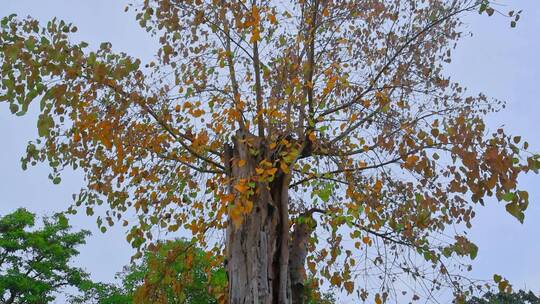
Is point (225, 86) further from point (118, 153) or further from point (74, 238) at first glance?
point (74, 238)

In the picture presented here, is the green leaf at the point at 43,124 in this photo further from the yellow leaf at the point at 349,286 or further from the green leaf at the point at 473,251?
the green leaf at the point at 473,251

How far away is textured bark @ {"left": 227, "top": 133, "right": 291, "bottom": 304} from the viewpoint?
6789 mm

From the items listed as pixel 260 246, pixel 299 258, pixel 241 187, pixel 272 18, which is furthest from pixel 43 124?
pixel 299 258

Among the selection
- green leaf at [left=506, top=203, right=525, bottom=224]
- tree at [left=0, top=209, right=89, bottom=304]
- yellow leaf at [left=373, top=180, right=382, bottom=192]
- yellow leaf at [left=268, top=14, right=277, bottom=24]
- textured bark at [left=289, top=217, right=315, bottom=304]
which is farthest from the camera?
tree at [left=0, top=209, right=89, bottom=304]

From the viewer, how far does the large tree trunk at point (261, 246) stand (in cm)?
680

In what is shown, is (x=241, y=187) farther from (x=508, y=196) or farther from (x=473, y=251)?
(x=473, y=251)

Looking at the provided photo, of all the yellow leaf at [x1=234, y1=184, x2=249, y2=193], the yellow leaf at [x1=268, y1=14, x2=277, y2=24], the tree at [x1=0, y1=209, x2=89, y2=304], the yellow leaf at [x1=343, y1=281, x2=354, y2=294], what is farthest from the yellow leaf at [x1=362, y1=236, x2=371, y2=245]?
the tree at [x1=0, y1=209, x2=89, y2=304]

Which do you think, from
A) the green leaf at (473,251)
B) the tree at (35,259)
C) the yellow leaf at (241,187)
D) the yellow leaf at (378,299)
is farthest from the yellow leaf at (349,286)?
the tree at (35,259)

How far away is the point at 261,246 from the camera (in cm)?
697

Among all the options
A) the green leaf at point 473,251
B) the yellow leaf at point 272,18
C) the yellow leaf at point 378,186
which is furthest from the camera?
the yellow leaf at point 378,186

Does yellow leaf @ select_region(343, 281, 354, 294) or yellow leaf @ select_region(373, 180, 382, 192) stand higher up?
yellow leaf @ select_region(373, 180, 382, 192)

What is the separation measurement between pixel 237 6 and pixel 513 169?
14.6 feet

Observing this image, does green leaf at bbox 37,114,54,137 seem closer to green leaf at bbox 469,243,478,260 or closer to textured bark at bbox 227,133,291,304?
textured bark at bbox 227,133,291,304

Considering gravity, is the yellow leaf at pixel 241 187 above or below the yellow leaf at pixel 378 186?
below
